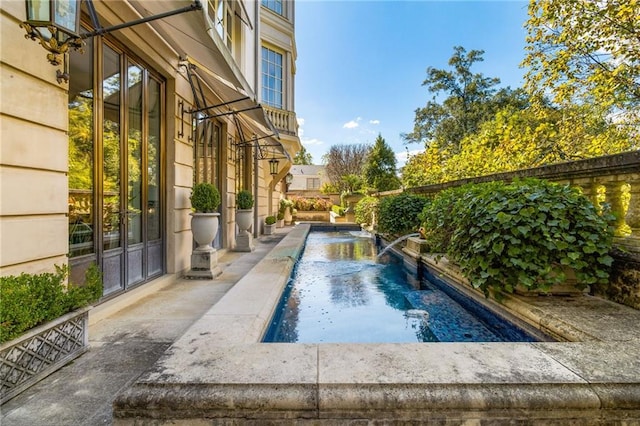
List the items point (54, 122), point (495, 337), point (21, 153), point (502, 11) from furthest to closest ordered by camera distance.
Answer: point (502, 11), point (495, 337), point (54, 122), point (21, 153)

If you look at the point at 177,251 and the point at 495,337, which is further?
the point at 177,251

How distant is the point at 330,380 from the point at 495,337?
230 cm

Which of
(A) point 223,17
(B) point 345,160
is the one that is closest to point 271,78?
(A) point 223,17

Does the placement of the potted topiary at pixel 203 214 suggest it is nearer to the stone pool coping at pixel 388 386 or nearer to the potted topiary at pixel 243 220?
the potted topiary at pixel 243 220

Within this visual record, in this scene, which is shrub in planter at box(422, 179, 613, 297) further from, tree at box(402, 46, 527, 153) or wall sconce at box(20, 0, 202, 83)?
tree at box(402, 46, 527, 153)

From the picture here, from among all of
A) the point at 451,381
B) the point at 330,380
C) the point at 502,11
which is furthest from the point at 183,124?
the point at 502,11

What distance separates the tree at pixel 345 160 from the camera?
119 ft

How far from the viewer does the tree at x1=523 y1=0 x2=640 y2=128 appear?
6.38 meters

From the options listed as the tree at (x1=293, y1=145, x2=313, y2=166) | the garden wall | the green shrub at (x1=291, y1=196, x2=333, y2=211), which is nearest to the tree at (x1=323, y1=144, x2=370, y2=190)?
the green shrub at (x1=291, y1=196, x2=333, y2=211)

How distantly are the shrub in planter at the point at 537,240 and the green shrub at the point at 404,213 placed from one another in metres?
4.75

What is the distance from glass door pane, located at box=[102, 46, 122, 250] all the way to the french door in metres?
0.01

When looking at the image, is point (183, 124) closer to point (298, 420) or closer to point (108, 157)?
point (108, 157)

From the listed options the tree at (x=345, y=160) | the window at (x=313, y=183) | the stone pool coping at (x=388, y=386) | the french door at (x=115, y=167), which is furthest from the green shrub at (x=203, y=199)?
the window at (x=313, y=183)

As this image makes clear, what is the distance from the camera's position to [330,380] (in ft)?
5.12
